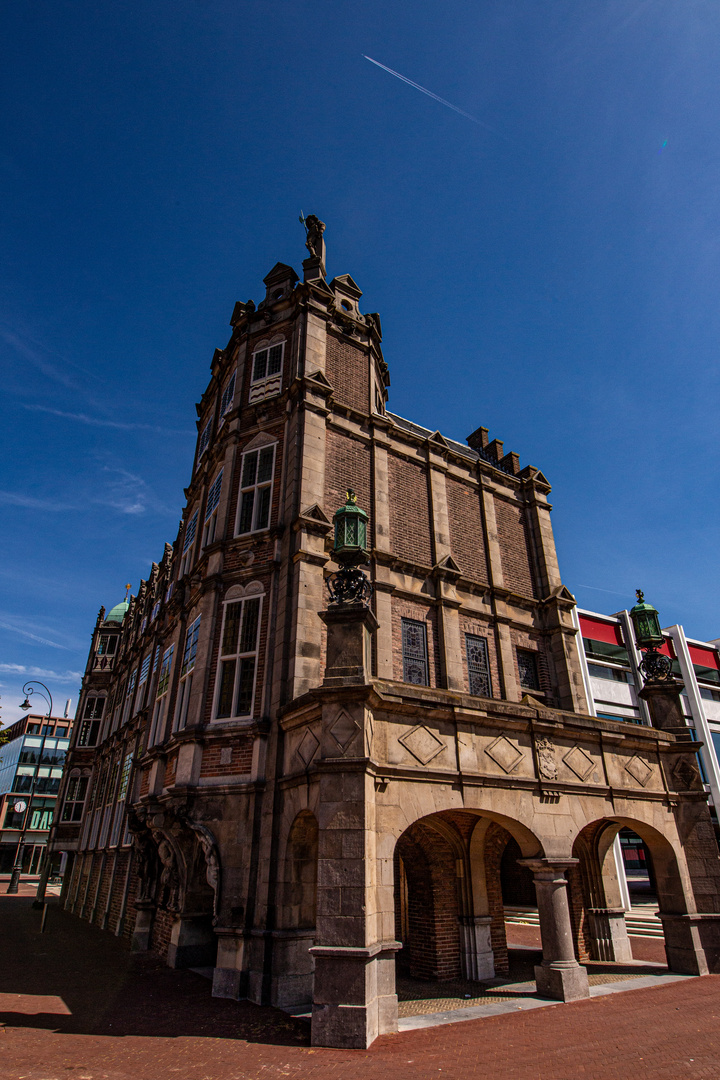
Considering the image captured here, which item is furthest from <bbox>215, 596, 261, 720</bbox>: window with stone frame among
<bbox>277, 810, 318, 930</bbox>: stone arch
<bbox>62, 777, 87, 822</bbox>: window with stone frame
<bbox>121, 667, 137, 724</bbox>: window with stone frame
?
<bbox>62, 777, 87, 822</bbox>: window with stone frame

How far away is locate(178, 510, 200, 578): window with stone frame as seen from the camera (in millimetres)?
19750

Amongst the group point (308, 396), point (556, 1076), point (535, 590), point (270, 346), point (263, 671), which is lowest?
point (556, 1076)

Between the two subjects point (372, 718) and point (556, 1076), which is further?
point (372, 718)

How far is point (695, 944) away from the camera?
41.3 feet

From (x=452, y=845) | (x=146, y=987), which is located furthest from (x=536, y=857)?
(x=146, y=987)

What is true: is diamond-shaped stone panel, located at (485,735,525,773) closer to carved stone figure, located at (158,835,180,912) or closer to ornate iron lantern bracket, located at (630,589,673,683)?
ornate iron lantern bracket, located at (630,589,673,683)

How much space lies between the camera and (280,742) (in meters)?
12.6

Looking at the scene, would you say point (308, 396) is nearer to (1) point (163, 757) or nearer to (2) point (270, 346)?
(2) point (270, 346)

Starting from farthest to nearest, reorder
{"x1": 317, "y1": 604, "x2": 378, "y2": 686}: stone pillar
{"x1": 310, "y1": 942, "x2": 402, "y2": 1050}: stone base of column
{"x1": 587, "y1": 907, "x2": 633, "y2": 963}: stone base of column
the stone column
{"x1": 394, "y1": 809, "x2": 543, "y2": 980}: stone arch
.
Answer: {"x1": 587, "y1": 907, "x2": 633, "y2": 963}: stone base of column, {"x1": 394, "y1": 809, "x2": 543, "y2": 980}: stone arch, {"x1": 317, "y1": 604, "x2": 378, "y2": 686}: stone pillar, the stone column, {"x1": 310, "y1": 942, "x2": 402, "y2": 1050}: stone base of column

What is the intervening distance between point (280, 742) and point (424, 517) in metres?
8.43

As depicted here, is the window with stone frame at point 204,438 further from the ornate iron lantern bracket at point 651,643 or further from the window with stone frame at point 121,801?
the ornate iron lantern bracket at point 651,643

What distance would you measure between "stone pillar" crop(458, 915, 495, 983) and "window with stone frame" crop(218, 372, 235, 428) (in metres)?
15.8

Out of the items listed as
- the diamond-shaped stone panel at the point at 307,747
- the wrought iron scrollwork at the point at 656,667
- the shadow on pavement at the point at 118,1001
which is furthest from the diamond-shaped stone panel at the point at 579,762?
the shadow on pavement at the point at 118,1001

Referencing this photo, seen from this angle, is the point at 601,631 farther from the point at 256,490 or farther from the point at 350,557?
the point at 350,557
